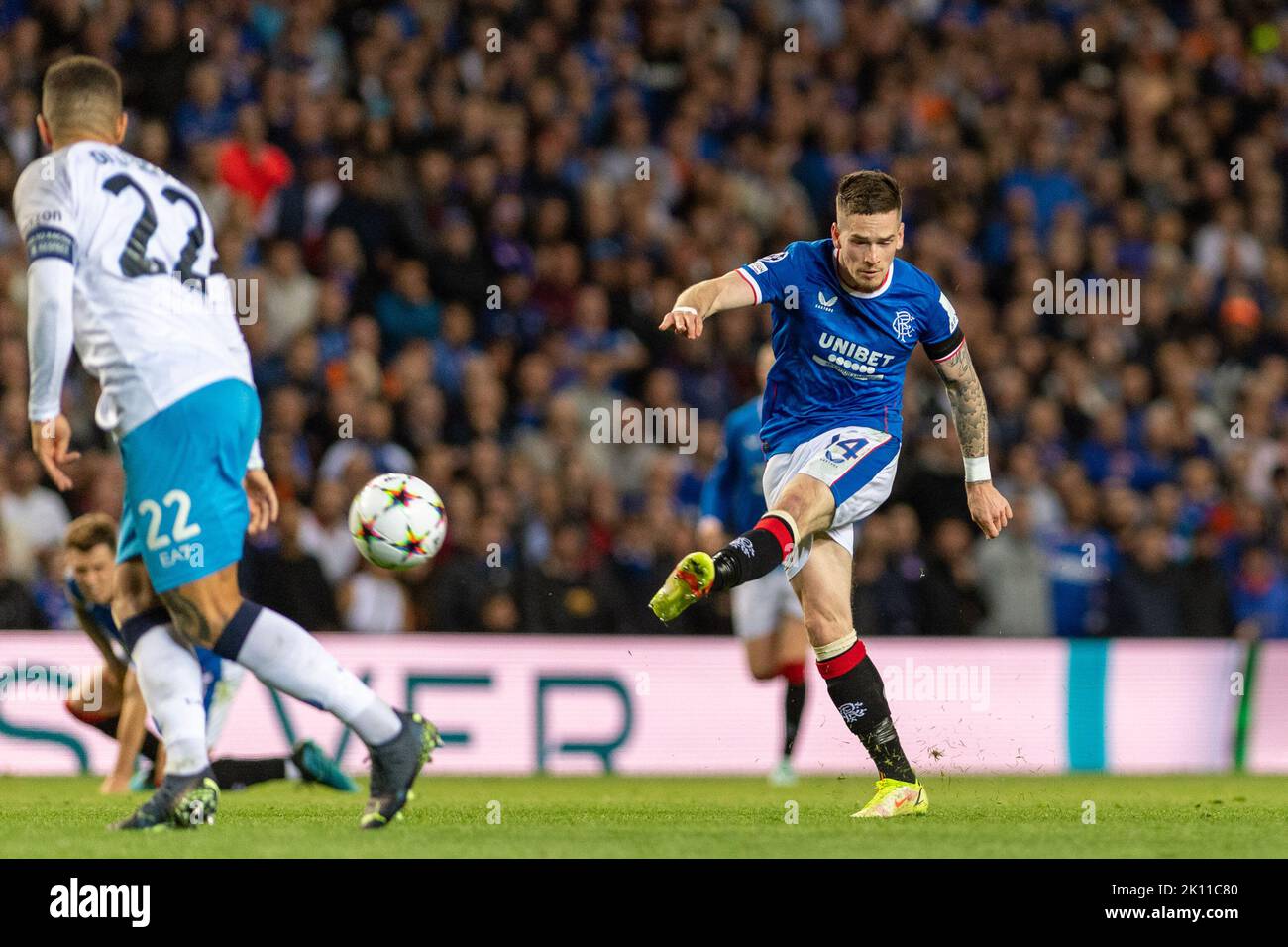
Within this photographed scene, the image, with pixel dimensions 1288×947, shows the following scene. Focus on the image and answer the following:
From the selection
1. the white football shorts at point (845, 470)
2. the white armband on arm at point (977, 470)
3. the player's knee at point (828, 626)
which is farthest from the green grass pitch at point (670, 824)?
the white armband on arm at point (977, 470)

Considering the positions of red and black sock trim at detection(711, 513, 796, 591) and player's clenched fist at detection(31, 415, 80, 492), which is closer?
player's clenched fist at detection(31, 415, 80, 492)

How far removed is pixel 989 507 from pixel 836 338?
924 mm

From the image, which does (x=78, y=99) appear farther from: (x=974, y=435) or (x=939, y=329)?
(x=974, y=435)

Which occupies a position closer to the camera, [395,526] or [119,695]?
[395,526]

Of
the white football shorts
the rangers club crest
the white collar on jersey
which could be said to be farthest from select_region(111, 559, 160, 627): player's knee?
the rangers club crest

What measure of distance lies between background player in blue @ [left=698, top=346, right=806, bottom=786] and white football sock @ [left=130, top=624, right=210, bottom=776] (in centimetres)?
454

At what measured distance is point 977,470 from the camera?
7.71 metres

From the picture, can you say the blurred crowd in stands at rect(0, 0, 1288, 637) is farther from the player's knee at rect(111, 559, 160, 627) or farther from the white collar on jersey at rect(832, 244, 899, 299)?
the white collar on jersey at rect(832, 244, 899, 299)

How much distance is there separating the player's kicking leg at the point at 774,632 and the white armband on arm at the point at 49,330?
5.46 metres

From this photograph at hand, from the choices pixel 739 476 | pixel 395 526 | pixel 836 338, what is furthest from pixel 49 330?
pixel 739 476

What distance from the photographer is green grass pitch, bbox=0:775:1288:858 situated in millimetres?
5891

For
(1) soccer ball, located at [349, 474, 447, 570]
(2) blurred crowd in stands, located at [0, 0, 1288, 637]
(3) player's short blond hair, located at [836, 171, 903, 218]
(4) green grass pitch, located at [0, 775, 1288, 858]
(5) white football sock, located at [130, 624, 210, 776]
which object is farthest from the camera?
(2) blurred crowd in stands, located at [0, 0, 1288, 637]

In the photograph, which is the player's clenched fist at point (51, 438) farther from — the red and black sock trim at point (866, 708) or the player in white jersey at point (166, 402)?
the red and black sock trim at point (866, 708)

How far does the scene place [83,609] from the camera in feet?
29.6
